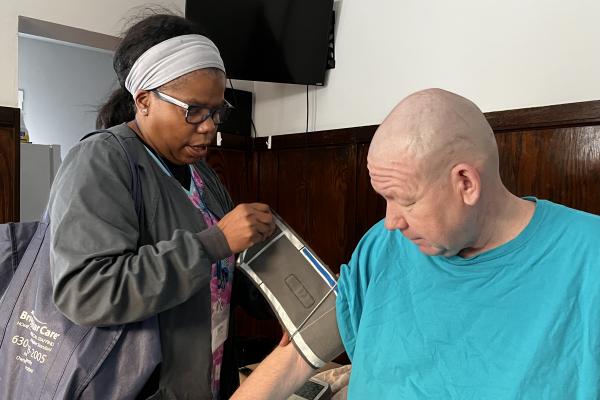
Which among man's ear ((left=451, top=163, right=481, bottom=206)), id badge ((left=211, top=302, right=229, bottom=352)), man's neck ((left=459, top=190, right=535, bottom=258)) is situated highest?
man's ear ((left=451, top=163, right=481, bottom=206))

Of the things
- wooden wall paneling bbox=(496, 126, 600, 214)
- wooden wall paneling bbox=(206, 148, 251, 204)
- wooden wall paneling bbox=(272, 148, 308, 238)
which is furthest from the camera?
wooden wall paneling bbox=(206, 148, 251, 204)

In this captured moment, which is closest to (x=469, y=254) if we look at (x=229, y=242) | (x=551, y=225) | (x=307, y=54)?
(x=551, y=225)

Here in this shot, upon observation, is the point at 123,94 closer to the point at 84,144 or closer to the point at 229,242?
Result: the point at 84,144

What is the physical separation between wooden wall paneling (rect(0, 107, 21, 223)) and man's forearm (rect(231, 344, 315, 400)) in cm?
170

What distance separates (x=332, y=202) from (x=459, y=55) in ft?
3.01

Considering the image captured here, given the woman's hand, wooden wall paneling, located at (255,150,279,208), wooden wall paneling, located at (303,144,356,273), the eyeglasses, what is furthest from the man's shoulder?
wooden wall paneling, located at (255,150,279,208)

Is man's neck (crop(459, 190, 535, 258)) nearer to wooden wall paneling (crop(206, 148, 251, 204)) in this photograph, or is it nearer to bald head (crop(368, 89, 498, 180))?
bald head (crop(368, 89, 498, 180))

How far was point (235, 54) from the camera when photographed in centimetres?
254

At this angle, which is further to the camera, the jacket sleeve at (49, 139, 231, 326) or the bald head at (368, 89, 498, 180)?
the jacket sleeve at (49, 139, 231, 326)

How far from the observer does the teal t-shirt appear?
80cm

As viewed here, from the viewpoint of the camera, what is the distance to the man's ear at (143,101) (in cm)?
120

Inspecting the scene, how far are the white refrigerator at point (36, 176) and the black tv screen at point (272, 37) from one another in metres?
1.53

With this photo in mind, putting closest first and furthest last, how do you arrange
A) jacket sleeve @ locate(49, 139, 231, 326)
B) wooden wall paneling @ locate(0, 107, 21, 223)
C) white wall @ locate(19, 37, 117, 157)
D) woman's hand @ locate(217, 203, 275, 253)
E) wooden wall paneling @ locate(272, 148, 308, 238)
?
1. jacket sleeve @ locate(49, 139, 231, 326)
2. woman's hand @ locate(217, 203, 275, 253)
3. wooden wall paneling @ locate(0, 107, 21, 223)
4. wooden wall paneling @ locate(272, 148, 308, 238)
5. white wall @ locate(19, 37, 117, 157)

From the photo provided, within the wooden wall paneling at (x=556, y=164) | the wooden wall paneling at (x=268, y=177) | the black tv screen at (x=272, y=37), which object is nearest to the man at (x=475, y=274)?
the wooden wall paneling at (x=556, y=164)
